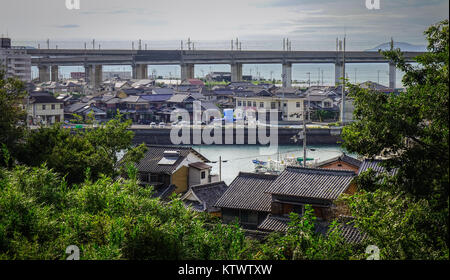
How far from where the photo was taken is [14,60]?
21172 millimetres

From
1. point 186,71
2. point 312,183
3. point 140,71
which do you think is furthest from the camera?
point 140,71

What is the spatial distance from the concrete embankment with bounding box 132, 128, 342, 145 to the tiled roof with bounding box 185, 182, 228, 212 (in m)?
8.99

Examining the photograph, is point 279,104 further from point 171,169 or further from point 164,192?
point 164,192

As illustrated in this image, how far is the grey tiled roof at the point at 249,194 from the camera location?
5699mm

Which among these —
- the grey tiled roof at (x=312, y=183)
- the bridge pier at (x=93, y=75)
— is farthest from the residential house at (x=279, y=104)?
the bridge pier at (x=93, y=75)

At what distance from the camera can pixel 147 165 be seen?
25.4 ft

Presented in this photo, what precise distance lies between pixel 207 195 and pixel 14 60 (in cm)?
1713

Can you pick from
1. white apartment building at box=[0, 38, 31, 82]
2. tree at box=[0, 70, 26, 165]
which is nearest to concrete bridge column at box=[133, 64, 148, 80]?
white apartment building at box=[0, 38, 31, 82]

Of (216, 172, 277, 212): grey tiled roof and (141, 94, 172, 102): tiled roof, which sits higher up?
(141, 94, 172, 102): tiled roof

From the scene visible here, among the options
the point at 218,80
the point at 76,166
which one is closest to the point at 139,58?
the point at 218,80

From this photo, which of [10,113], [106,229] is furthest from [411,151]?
Result: [10,113]

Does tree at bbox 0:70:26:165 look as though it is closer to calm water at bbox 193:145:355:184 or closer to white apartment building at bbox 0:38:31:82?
calm water at bbox 193:145:355:184

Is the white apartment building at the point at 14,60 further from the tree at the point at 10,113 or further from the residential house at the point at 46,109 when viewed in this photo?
the tree at the point at 10,113

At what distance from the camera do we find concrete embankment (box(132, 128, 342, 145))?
1566 centimetres
